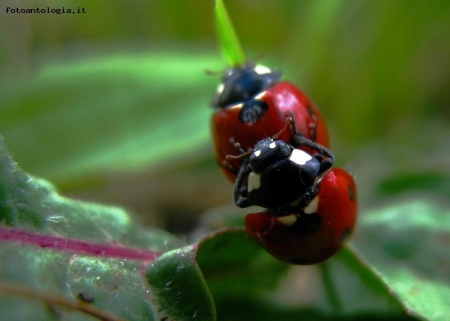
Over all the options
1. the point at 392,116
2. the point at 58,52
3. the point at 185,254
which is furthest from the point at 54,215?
the point at 392,116

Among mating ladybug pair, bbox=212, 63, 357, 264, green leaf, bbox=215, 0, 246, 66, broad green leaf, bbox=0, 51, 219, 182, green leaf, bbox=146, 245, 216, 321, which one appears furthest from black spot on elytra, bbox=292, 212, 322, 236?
broad green leaf, bbox=0, 51, 219, 182

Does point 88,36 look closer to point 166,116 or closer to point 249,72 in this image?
point 166,116

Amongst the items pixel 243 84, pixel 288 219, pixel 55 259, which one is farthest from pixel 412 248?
pixel 55 259

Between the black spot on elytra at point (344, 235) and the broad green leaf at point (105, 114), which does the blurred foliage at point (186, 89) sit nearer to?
the broad green leaf at point (105, 114)

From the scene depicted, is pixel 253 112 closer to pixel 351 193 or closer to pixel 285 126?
pixel 285 126

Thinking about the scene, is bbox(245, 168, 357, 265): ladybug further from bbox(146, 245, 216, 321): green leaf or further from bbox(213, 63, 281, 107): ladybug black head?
Answer: bbox(213, 63, 281, 107): ladybug black head

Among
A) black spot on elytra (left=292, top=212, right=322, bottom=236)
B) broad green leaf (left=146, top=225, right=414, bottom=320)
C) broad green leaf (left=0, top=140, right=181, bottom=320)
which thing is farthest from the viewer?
broad green leaf (left=146, top=225, right=414, bottom=320)
